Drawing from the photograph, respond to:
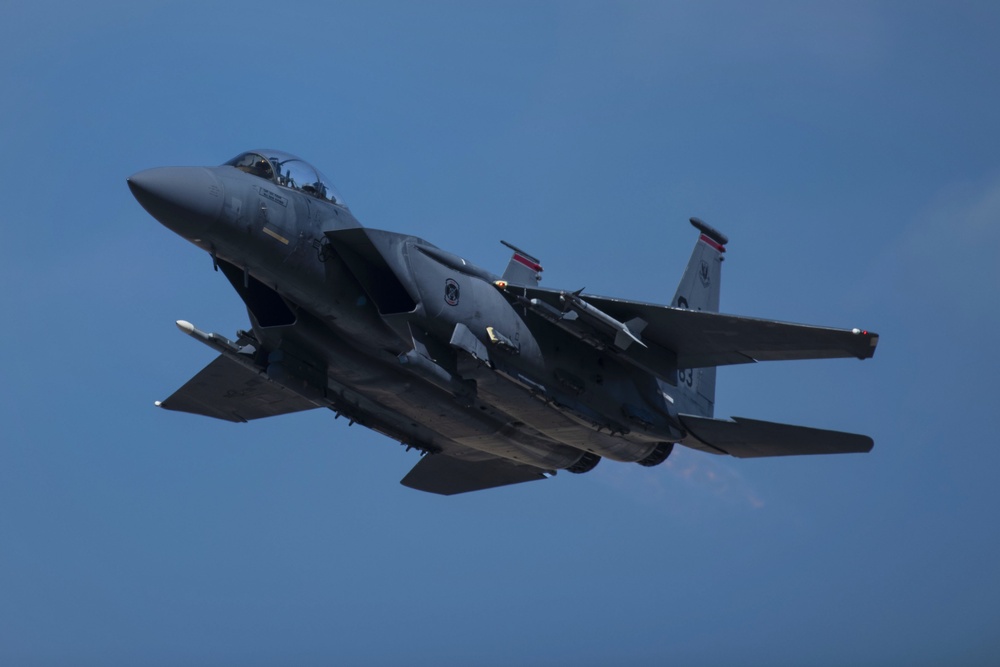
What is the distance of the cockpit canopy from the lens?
1866 cm

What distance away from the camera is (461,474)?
81.6 ft

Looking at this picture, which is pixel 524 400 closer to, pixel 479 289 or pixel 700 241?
pixel 479 289

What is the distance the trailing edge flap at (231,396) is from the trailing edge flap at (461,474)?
2493mm

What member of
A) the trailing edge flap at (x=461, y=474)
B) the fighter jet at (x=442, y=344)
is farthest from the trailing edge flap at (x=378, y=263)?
the trailing edge flap at (x=461, y=474)

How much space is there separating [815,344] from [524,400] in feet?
13.4

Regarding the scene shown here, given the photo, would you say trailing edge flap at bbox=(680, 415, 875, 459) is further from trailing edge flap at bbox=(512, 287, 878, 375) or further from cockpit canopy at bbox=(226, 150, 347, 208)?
cockpit canopy at bbox=(226, 150, 347, 208)

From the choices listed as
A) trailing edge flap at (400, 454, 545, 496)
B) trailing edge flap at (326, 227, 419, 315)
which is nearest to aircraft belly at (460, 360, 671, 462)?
trailing edge flap at (326, 227, 419, 315)

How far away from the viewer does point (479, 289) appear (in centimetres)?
1970

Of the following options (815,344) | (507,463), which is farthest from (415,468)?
(815,344)

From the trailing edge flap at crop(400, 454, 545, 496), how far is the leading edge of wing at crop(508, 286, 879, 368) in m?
4.28

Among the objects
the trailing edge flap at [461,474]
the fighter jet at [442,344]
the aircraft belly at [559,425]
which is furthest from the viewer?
the trailing edge flap at [461,474]

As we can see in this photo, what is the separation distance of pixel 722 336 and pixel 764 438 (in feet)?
7.67

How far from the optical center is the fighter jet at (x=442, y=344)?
60.6 feet

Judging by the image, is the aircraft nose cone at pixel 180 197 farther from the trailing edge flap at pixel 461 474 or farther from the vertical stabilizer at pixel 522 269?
the trailing edge flap at pixel 461 474
